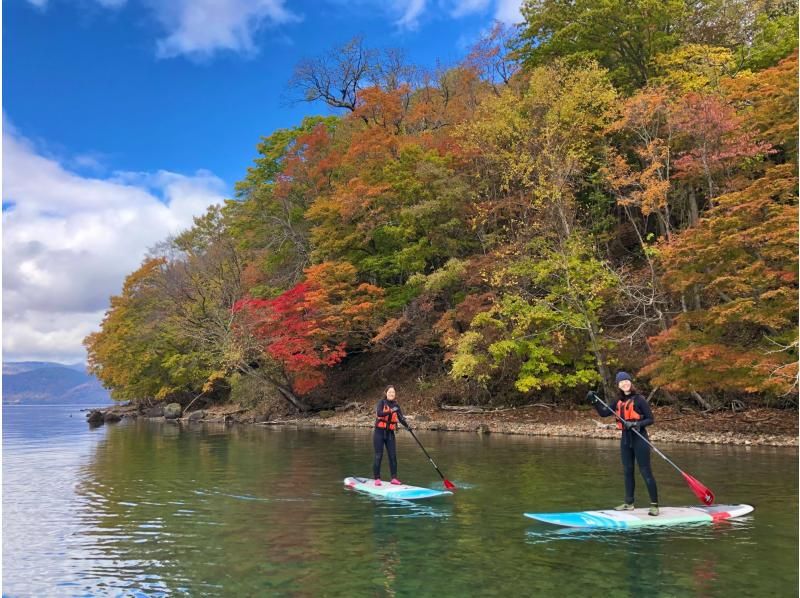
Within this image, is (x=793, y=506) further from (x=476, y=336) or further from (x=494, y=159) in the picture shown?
(x=494, y=159)

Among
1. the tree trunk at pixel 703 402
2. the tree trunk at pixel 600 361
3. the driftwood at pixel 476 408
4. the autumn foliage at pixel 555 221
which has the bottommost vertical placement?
the driftwood at pixel 476 408

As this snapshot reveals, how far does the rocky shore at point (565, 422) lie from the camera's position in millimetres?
18891

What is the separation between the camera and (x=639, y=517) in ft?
28.5

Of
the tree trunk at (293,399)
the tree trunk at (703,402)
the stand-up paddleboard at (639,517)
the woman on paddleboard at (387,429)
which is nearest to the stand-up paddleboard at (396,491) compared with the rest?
the woman on paddleboard at (387,429)

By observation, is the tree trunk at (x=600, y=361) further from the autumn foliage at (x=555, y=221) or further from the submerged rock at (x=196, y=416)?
the submerged rock at (x=196, y=416)

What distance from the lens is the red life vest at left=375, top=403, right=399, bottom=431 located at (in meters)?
12.3

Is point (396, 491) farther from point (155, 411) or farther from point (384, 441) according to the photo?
point (155, 411)

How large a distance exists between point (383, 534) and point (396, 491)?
2.91 meters

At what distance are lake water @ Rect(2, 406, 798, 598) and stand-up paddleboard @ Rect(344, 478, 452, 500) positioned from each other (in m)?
0.31

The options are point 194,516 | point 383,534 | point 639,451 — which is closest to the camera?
point 383,534

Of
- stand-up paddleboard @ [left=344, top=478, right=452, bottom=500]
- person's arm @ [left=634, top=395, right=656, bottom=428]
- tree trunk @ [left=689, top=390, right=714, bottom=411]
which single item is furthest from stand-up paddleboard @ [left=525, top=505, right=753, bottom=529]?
tree trunk @ [left=689, top=390, right=714, bottom=411]

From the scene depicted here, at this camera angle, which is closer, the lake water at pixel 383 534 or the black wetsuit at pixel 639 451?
the lake water at pixel 383 534

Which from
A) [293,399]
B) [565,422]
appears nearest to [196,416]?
[293,399]

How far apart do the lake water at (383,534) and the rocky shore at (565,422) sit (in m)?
2.37
